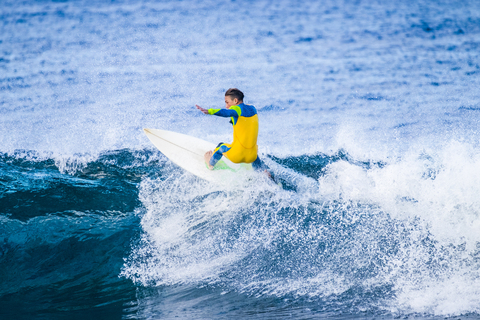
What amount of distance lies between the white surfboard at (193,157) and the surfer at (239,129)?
0.23 m

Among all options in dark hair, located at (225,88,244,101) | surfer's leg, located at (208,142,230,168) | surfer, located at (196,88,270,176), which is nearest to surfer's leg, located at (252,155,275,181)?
surfer, located at (196,88,270,176)

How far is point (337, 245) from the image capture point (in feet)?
16.4

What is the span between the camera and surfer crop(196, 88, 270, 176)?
206 inches

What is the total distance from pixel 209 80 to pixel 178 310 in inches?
346

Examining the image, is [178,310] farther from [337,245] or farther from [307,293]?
[337,245]

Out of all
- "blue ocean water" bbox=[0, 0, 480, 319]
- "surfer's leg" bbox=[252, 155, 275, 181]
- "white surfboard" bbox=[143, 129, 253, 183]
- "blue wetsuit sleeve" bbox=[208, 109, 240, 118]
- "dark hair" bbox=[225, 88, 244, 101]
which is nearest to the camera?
"blue ocean water" bbox=[0, 0, 480, 319]

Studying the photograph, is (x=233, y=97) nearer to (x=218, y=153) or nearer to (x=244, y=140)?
(x=244, y=140)

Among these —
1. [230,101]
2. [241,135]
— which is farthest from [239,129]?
[230,101]

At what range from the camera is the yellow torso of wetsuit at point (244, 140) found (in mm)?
5344

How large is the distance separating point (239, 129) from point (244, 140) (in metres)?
0.16

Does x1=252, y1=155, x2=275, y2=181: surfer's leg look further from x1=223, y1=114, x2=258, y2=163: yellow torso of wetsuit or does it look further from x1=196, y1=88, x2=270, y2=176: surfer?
x1=223, y1=114, x2=258, y2=163: yellow torso of wetsuit

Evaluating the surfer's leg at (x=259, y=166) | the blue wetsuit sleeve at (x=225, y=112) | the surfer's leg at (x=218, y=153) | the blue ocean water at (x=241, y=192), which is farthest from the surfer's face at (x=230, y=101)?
the blue ocean water at (x=241, y=192)

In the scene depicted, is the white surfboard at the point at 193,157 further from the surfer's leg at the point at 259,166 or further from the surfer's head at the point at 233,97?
the surfer's head at the point at 233,97

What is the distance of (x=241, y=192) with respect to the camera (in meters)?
5.85
